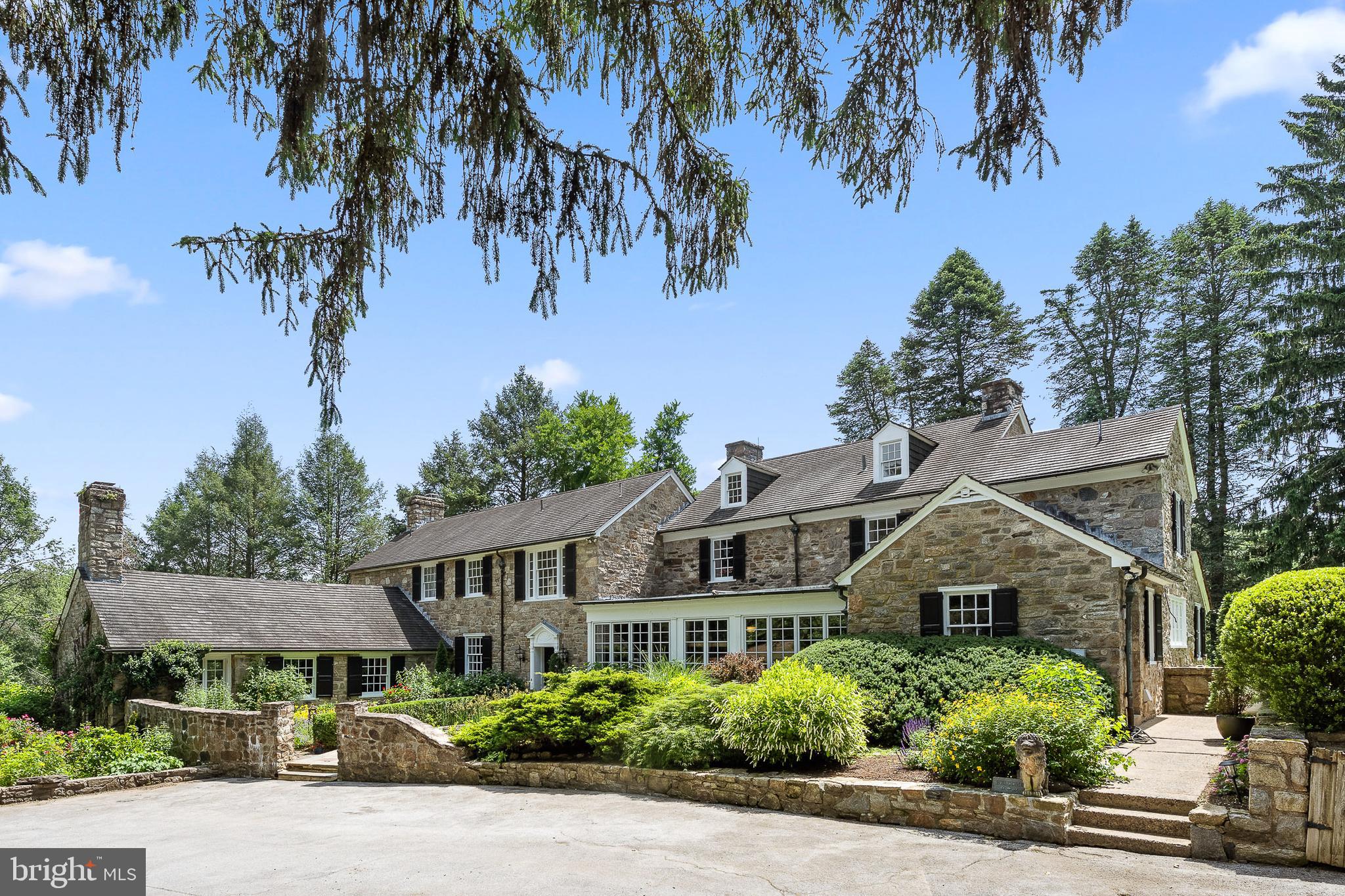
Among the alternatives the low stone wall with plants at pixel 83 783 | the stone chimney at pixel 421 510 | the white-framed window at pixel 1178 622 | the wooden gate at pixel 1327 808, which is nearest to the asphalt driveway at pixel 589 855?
the wooden gate at pixel 1327 808

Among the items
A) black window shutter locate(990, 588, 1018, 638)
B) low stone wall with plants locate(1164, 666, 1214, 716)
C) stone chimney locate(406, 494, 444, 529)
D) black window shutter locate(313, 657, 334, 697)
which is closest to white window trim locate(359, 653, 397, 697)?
black window shutter locate(313, 657, 334, 697)

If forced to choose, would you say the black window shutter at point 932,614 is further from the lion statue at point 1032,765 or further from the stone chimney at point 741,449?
the stone chimney at point 741,449

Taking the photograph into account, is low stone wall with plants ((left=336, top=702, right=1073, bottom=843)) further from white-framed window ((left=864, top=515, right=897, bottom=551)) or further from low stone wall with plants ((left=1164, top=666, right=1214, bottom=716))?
white-framed window ((left=864, top=515, right=897, bottom=551))

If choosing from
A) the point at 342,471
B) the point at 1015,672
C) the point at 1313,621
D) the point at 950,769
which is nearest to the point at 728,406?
the point at 1015,672

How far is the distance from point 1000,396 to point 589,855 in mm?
17337

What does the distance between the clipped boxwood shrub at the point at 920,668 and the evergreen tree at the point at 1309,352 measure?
12636 millimetres

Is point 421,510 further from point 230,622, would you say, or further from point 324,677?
point 230,622

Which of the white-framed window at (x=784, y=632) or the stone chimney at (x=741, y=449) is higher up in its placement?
the stone chimney at (x=741, y=449)

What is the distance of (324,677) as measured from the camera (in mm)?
23969

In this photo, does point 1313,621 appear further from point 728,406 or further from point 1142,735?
point 728,406

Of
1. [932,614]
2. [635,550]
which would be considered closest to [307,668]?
[635,550]

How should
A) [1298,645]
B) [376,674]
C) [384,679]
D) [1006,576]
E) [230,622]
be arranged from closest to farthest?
1. [1298,645]
2. [1006,576]
3. [230,622]
4. [376,674]
5. [384,679]

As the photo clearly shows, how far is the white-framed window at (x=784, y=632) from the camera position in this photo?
1747cm

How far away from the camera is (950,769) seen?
30.9 ft
